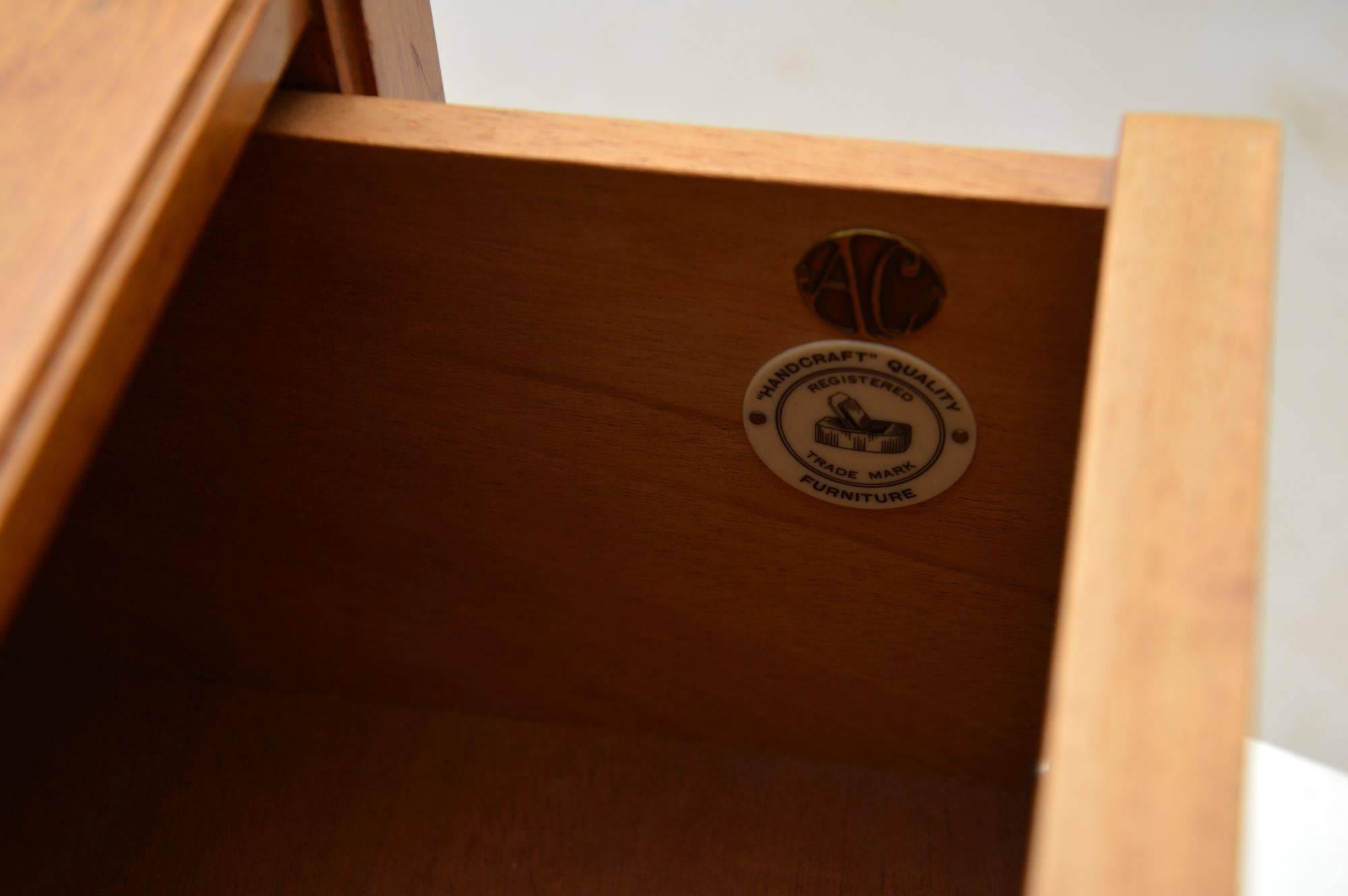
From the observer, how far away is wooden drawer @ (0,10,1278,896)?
0.77ft

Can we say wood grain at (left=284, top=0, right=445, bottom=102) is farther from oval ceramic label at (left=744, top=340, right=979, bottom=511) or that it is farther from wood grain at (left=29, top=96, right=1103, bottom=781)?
oval ceramic label at (left=744, top=340, right=979, bottom=511)

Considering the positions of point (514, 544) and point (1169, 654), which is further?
point (514, 544)

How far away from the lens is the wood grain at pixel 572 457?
34cm

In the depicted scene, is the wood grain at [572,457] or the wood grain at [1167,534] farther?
the wood grain at [572,457]

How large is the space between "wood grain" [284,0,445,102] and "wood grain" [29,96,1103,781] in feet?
0.05

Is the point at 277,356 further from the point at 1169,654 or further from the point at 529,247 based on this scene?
the point at 1169,654

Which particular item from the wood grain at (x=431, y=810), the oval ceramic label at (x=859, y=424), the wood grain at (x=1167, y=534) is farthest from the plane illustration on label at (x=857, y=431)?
the wood grain at (x=431, y=810)

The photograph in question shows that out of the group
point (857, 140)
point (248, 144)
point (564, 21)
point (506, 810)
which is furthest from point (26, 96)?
point (564, 21)

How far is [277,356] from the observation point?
41 centimetres

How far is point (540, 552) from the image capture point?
48 cm

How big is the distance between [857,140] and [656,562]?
0.21m

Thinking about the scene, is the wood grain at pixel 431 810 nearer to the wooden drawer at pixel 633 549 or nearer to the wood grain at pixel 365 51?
the wooden drawer at pixel 633 549

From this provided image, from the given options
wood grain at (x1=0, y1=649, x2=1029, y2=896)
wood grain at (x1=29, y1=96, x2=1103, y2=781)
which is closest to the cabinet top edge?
wood grain at (x1=29, y1=96, x2=1103, y2=781)

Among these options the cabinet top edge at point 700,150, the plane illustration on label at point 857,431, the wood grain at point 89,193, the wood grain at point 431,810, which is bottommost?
the wood grain at point 431,810
